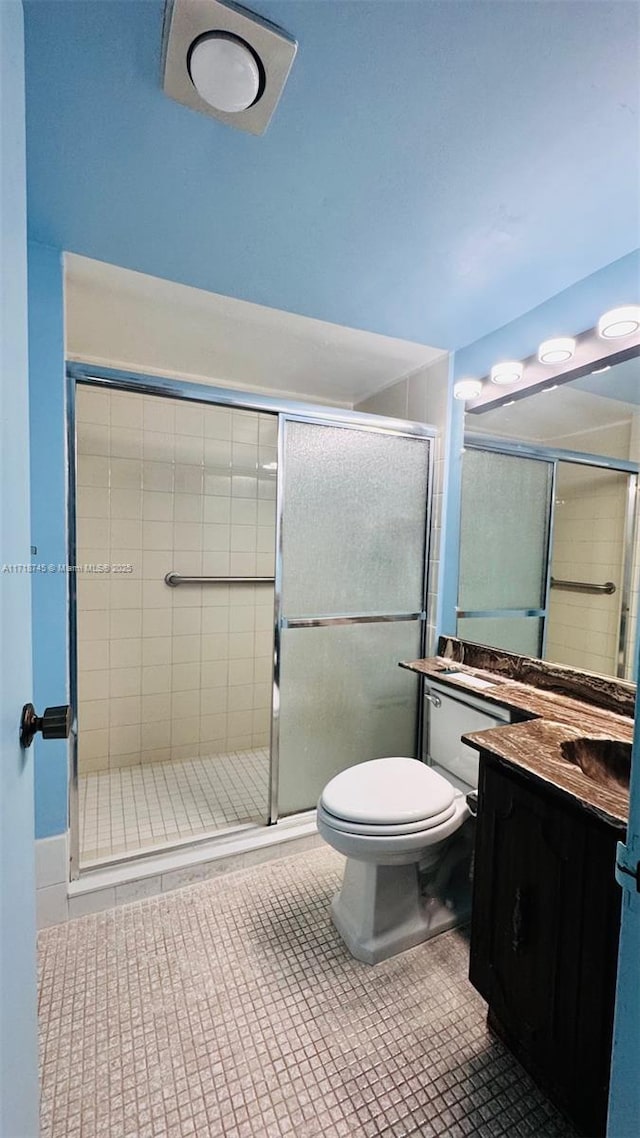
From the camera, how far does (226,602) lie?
2639 mm

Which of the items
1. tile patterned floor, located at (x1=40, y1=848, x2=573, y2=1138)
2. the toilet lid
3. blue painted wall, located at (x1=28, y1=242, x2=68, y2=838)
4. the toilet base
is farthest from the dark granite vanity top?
blue painted wall, located at (x1=28, y1=242, x2=68, y2=838)

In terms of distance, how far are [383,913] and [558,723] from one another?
0.83m

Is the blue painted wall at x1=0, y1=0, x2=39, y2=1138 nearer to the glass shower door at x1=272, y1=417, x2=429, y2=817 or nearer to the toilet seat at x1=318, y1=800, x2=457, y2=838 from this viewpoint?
the toilet seat at x1=318, y1=800, x2=457, y2=838

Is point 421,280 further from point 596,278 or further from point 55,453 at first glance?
point 55,453

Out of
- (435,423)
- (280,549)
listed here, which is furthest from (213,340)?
(435,423)

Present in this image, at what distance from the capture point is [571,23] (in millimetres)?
761

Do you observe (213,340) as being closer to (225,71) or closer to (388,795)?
(225,71)

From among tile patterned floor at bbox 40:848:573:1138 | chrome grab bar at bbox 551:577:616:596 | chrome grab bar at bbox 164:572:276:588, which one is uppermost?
chrome grab bar at bbox 551:577:616:596

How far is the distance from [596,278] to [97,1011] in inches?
105

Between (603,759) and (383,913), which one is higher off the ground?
(603,759)

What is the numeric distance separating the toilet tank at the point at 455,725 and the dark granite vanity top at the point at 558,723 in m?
0.06

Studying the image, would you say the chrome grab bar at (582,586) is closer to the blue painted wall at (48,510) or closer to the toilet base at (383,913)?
the toilet base at (383,913)

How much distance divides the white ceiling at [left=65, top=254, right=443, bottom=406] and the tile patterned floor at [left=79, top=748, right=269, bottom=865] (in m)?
2.15

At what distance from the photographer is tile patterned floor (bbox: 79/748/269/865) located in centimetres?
185
